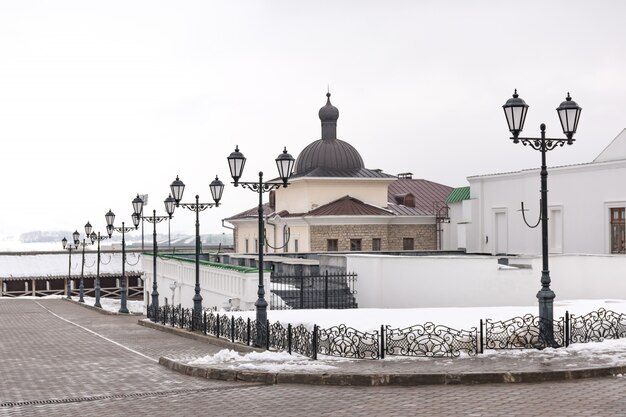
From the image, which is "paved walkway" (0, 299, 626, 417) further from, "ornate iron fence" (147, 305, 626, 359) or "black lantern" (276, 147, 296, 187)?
"black lantern" (276, 147, 296, 187)

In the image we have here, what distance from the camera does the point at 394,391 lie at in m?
13.1

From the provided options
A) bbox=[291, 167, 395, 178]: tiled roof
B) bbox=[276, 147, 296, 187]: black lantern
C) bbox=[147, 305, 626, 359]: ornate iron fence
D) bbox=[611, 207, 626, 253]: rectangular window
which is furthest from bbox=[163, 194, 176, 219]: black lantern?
bbox=[291, 167, 395, 178]: tiled roof

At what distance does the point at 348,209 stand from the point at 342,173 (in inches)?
143


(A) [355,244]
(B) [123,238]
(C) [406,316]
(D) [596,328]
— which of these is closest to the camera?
(D) [596,328]

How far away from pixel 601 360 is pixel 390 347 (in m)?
3.65

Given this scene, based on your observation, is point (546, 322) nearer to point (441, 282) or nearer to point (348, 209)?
point (441, 282)

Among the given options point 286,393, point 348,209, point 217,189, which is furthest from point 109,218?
point 286,393

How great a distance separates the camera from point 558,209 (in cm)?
3459

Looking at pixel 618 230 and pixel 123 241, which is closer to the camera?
pixel 618 230

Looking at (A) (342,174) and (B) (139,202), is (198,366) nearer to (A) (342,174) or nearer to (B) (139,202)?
(B) (139,202)

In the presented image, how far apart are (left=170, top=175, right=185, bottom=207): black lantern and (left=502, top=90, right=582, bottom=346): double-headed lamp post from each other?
13.0 m

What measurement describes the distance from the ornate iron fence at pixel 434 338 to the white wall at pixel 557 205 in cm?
1473

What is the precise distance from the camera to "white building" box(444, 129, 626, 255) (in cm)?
3228

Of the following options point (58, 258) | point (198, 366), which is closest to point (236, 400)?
point (198, 366)
